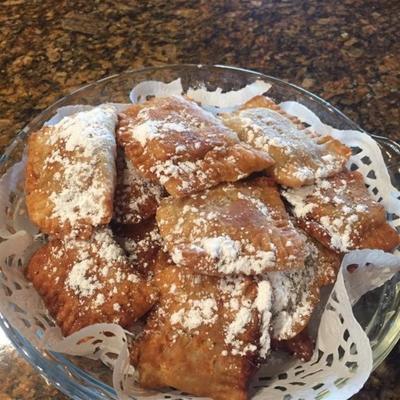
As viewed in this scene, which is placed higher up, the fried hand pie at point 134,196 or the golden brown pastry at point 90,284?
the fried hand pie at point 134,196

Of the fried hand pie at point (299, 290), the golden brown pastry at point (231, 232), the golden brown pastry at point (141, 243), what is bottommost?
the fried hand pie at point (299, 290)

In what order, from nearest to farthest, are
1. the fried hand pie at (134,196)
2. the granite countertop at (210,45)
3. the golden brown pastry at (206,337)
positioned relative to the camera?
the golden brown pastry at (206,337)
the fried hand pie at (134,196)
the granite countertop at (210,45)

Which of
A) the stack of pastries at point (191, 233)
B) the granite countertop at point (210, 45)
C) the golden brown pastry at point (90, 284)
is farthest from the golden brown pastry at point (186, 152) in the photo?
the granite countertop at point (210, 45)

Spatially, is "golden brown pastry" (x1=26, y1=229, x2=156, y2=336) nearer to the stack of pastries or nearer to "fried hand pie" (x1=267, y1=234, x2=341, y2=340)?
the stack of pastries

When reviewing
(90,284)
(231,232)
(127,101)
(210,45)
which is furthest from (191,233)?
(210,45)

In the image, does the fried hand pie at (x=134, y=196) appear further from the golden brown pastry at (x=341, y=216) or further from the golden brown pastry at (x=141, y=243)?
the golden brown pastry at (x=341, y=216)

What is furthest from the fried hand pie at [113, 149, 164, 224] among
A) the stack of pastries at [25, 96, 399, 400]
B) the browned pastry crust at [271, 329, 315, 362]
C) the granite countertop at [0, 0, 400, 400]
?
the granite countertop at [0, 0, 400, 400]

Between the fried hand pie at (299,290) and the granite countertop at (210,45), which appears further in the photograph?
the granite countertop at (210,45)
